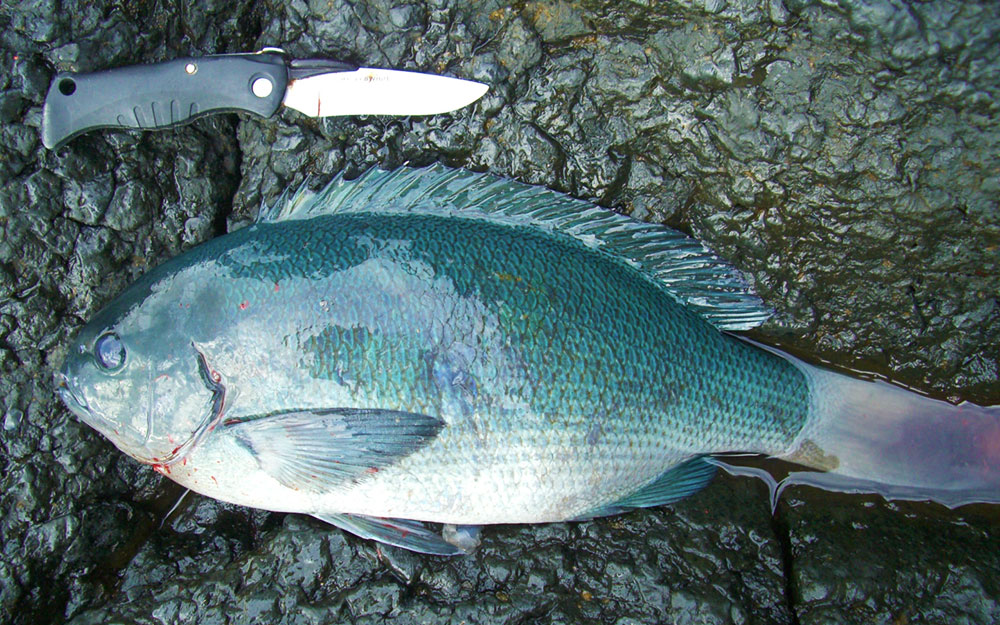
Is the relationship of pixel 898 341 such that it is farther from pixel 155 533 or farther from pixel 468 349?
pixel 155 533

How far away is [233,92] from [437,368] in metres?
1.06

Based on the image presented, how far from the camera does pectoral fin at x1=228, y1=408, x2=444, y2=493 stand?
5.46ft

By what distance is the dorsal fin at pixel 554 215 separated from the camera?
189 centimetres

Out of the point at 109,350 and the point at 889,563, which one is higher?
the point at 109,350

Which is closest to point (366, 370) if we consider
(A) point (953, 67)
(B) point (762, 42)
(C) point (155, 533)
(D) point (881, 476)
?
(C) point (155, 533)

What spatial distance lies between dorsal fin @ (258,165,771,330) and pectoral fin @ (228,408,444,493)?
599 mm

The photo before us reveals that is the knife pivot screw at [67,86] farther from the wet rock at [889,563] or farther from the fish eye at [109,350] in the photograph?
the wet rock at [889,563]

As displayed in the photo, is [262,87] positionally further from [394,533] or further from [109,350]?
[394,533]

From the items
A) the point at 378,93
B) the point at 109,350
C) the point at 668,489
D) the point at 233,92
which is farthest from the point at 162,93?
the point at 668,489

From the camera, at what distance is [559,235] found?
193cm

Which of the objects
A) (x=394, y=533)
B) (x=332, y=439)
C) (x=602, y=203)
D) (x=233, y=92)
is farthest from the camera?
(x=602, y=203)

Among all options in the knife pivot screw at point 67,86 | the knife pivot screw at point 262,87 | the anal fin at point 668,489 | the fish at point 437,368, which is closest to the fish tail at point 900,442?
the fish at point 437,368

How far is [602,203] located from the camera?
82.4 inches

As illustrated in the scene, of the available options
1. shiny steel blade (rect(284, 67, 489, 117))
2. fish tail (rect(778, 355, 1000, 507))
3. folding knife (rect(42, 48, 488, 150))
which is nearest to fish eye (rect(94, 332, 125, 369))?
folding knife (rect(42, 48, 488, 150))
